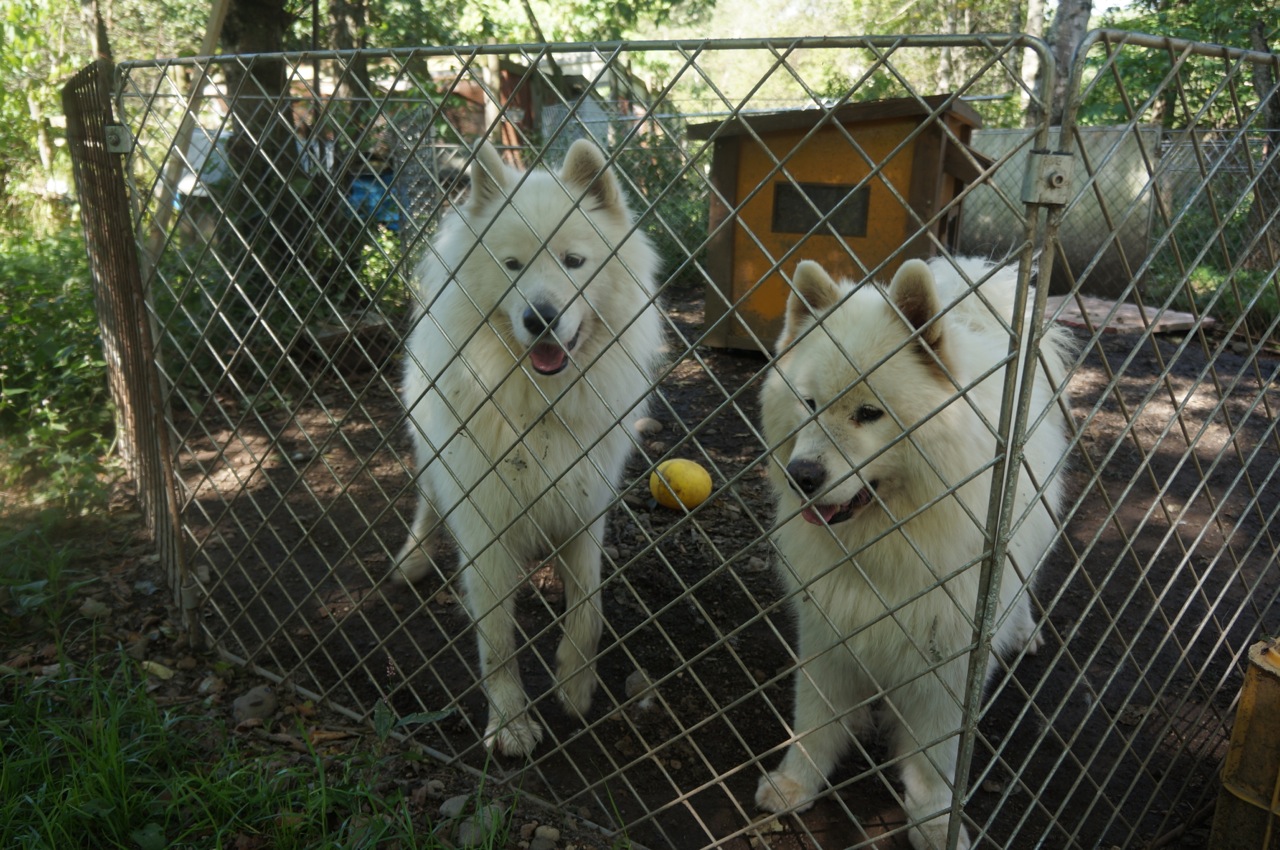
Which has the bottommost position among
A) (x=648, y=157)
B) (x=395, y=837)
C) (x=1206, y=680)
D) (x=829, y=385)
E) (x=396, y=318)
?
(x=395, y=837)

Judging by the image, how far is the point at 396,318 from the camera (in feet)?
18.4

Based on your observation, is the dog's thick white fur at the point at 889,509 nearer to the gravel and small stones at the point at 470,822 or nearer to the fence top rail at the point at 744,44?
the fence top rail at the point at 744,44

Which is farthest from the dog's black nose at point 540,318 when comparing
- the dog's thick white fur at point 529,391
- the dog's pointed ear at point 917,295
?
the dog's pointed ear at point 917,295

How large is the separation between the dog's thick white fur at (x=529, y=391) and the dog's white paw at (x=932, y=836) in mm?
944

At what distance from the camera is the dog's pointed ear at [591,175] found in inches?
86.7

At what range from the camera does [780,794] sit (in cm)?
213

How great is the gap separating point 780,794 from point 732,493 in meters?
0.89

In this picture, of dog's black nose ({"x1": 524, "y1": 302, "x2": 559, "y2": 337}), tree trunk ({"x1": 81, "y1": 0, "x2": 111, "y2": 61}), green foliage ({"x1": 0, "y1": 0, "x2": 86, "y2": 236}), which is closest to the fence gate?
dog's black nose ({"x1": 524, "y1": 302, "x2": 559, "y2": 337})

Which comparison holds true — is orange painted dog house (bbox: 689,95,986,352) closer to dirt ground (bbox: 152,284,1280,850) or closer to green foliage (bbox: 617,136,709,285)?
dirt ground (bbox: 152,284,1280,850)

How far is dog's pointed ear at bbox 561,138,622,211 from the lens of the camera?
220 centimetres

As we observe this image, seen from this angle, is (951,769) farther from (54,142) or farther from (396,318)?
(54,142)

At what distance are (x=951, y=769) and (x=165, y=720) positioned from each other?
2016 millimetres

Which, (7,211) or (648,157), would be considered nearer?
(7,211)

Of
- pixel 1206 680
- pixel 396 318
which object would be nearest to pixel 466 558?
pixel 1206 680
